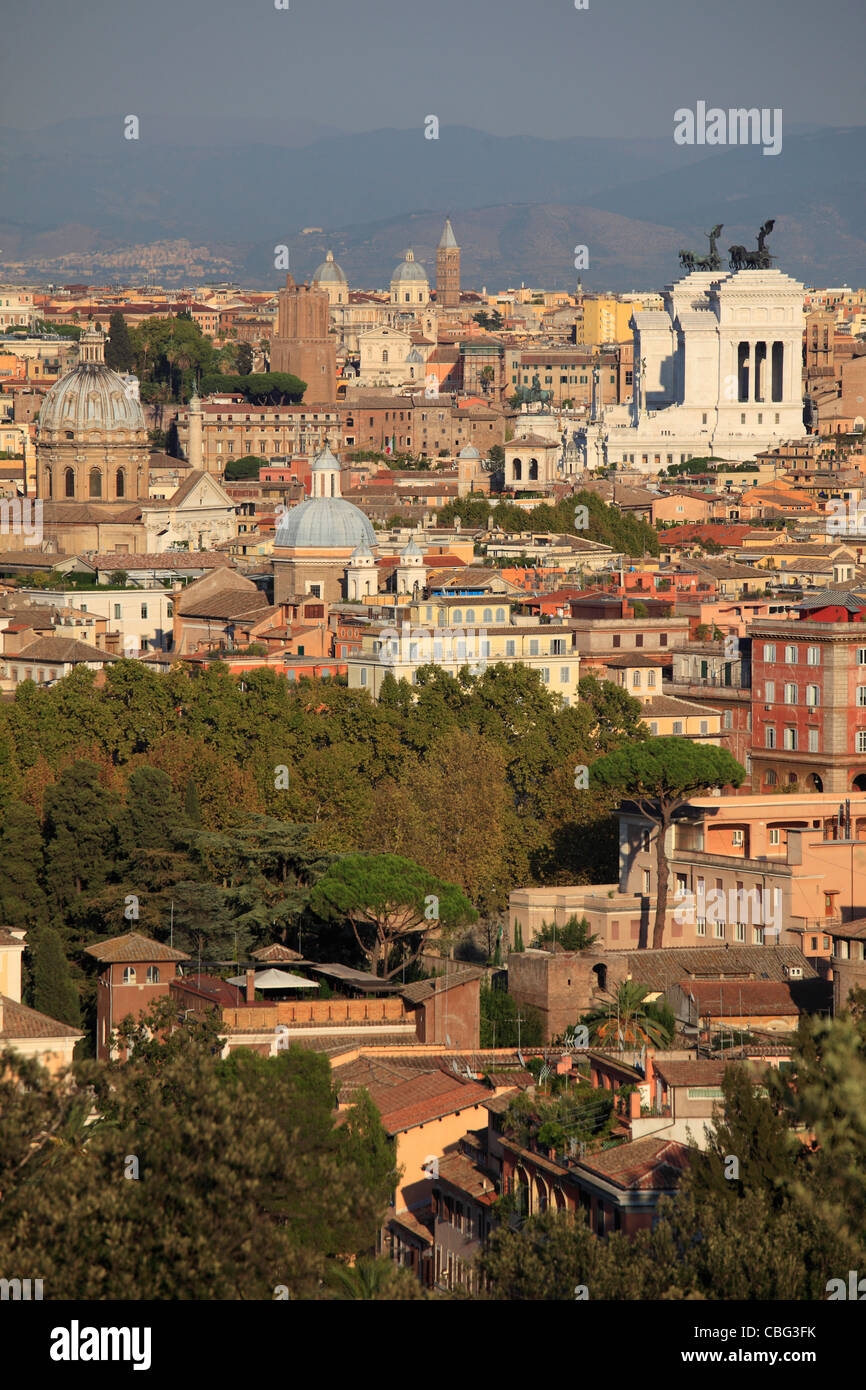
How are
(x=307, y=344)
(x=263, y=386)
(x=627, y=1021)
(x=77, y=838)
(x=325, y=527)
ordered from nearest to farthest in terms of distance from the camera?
(x=627, y=1021) < (x=77, y=838) < (x=325, y=527) < (x=263, y=386) < (x=307, y=344)

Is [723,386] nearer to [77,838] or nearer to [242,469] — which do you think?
[242,469]

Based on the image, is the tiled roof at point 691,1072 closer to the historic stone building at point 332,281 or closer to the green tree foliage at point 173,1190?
the green tree foliage at point 173,1190

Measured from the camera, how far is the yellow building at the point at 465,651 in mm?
48062

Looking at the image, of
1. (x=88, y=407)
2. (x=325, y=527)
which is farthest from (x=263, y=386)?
(x=325, y=527)

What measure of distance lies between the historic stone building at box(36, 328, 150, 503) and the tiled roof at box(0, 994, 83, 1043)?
176 ft

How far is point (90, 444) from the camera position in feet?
267

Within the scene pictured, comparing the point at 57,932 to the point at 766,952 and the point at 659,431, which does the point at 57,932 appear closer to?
the point at 766,952

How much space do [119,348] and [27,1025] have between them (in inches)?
3563

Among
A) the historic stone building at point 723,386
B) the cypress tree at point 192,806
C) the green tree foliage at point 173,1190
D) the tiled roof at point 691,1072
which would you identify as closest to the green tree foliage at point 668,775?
the cypress tree at point 192,806

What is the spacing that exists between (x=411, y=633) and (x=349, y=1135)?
86.9 feet

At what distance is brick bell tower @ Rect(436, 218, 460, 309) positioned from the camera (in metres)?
194

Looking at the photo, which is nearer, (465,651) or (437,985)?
(437,985)

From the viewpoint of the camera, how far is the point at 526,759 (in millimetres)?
42188
